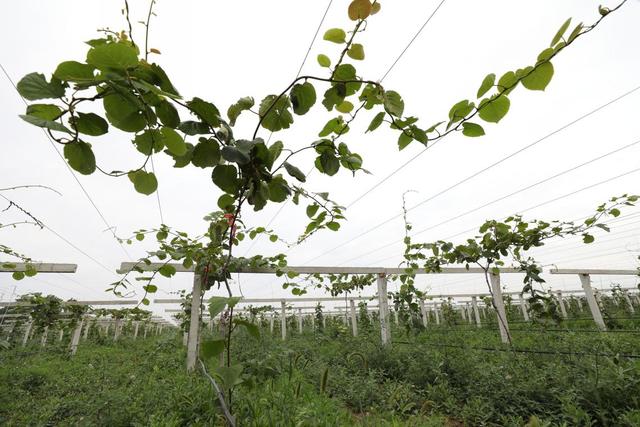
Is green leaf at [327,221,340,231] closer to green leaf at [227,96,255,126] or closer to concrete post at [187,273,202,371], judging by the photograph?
green leaf at [227,96,255,126]

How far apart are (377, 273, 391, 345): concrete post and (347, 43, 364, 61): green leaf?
622 centimetres

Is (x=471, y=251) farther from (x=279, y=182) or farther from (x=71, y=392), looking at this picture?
(x=71, y=392)

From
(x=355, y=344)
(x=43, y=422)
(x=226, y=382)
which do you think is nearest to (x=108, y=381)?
(x=43, y=422)

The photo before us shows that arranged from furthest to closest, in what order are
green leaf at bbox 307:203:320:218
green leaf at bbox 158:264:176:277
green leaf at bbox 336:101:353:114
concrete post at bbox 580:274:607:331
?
concrete post at bbox 580:274:607:331, green leaf at bbox 158:264:176:277, green leaf at bbox 307:203:320:218, green leaf at bbox 336:101:353:114

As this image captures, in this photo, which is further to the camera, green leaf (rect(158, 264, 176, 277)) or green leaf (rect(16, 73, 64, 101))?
green leaf (rect(158, 264, 176, 277))

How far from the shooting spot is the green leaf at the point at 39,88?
427mm

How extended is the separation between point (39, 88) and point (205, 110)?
0.25 metres

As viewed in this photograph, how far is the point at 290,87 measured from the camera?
0.71 m

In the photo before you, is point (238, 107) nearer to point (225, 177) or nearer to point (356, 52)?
point (225, 177)

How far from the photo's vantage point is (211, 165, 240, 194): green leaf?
74cm

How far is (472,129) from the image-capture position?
0.70m

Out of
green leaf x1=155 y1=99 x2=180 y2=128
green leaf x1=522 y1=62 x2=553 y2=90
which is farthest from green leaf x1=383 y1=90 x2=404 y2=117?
green leaf x1=155 y1=99 x2=180 y2=128

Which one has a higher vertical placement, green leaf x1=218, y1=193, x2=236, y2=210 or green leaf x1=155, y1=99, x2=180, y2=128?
green leaf x1=155, y1=99, x2=180, y2=128

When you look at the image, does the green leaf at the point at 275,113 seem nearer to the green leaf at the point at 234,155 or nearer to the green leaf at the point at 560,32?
the green leaf at the point at 234,155
